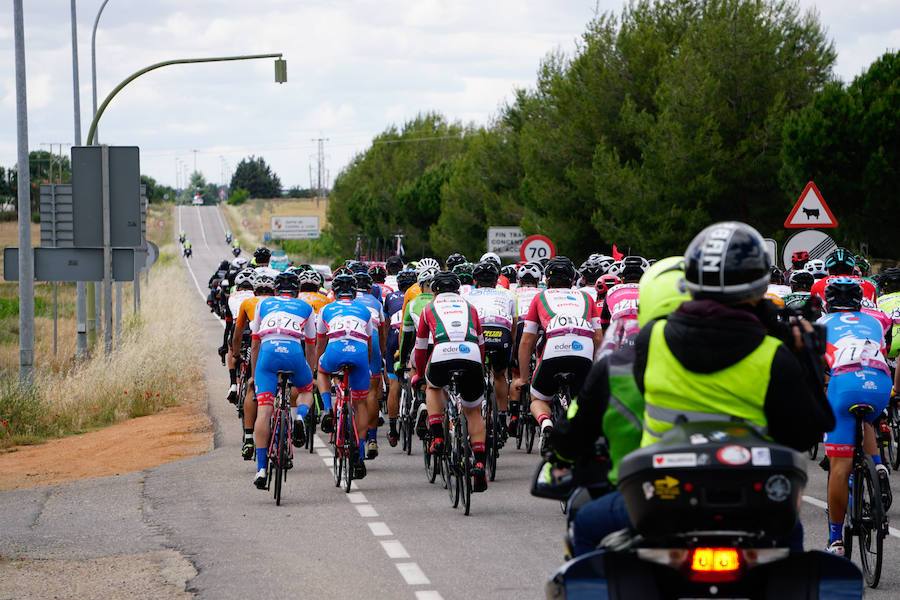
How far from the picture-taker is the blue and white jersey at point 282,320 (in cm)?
1302

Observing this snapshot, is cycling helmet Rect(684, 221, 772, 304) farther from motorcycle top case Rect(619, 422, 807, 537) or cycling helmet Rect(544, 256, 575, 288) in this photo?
cycling helmet Rect(544, 256, 575, 288)

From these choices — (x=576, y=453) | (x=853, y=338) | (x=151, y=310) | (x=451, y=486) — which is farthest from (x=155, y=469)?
(x=151, y=310)

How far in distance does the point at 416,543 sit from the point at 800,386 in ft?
20.2

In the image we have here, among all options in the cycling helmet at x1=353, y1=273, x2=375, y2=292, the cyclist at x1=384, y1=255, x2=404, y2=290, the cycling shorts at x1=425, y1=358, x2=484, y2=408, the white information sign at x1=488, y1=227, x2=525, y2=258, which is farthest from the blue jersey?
the white information sign at x1=488, y1=227, x2=525, y2=258

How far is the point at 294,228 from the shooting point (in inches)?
5049

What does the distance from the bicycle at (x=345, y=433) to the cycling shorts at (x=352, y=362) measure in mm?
71

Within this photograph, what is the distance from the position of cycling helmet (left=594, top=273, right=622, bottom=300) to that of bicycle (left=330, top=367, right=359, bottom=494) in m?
3.67

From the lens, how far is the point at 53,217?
2625cm

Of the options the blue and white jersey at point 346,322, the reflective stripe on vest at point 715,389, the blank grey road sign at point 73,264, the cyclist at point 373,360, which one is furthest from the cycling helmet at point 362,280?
the reflective stripe on vest at point 715,389

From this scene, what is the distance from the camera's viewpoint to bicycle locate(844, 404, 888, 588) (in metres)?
8.70

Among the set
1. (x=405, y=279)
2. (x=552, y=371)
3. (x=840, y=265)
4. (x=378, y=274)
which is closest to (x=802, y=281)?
(x=840, y=265)

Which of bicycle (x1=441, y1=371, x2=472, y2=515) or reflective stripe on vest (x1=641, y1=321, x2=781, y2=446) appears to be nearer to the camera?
reflective stripe on vest (x1=641, y1=321, x2=781, y2=446)

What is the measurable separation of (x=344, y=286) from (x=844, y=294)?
6.18 meters

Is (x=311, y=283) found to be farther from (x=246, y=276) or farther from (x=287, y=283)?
(x=287, y=283)
